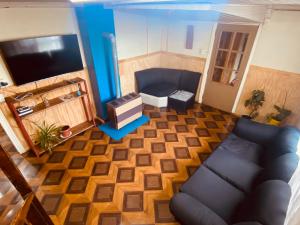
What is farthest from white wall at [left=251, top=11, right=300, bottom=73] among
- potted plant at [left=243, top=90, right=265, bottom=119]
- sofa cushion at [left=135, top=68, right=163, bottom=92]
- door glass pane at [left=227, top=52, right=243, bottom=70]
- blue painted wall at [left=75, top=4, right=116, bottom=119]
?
blue painted wall at [left=75, top=4, right=116, bottom=119]

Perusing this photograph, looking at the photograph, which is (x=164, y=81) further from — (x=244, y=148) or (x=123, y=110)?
(x=244, y=148)

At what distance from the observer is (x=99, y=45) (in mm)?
2990

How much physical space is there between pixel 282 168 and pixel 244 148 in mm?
747

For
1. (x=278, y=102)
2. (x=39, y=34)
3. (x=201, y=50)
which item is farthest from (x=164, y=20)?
(x=278, y=102)

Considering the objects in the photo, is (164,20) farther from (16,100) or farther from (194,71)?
(16,100)

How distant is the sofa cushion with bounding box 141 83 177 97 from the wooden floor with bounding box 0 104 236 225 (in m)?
0.72

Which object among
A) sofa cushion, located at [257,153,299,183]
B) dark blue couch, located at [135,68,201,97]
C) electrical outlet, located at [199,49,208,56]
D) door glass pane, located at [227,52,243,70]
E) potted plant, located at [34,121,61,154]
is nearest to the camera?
sofa cushion, located at [257,153,299,183]

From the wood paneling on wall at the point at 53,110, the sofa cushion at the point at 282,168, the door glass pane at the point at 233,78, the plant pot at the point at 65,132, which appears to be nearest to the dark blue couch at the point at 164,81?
the door glass pane at the point at 233,78

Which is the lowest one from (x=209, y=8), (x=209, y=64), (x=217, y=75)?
(x=217, y=75)

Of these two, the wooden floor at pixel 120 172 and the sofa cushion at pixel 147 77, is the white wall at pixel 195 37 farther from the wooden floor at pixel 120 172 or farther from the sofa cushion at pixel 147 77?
the wooden floor at pixel 120 172

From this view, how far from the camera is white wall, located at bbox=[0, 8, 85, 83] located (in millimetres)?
2207

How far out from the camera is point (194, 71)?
13.6ft

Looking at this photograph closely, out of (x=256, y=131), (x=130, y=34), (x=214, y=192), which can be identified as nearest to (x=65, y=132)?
(x=130, y=34)

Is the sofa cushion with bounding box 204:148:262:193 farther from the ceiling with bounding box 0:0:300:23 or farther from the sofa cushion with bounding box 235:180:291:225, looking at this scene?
the ceiling with bounding box 0:0:300:23
